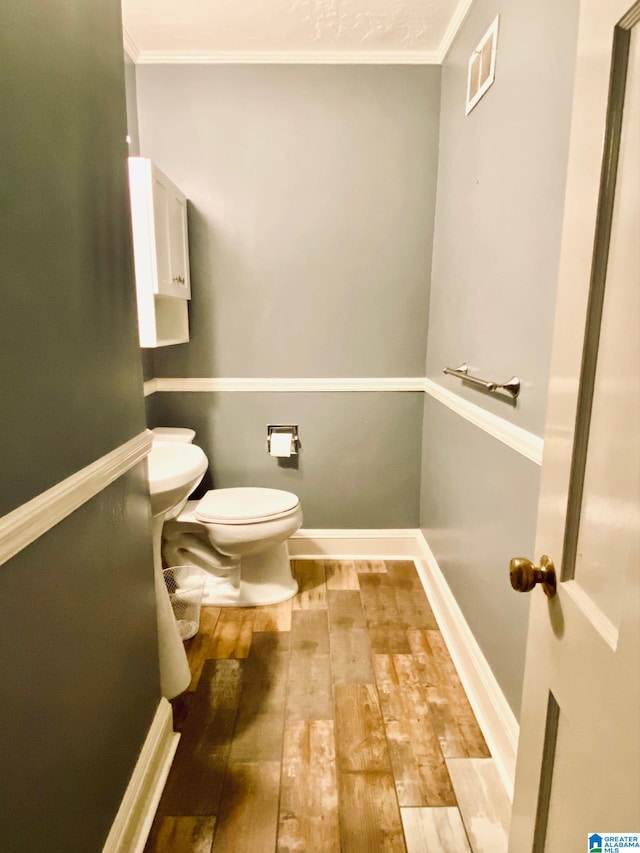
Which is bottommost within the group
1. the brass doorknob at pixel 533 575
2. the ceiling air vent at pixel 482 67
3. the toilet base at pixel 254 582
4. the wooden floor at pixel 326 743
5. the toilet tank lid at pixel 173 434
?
the wooden floor at pixel 326 743

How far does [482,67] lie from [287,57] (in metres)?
0.98

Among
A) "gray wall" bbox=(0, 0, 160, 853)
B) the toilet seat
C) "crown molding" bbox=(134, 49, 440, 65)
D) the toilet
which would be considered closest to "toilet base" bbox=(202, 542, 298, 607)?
the toilet

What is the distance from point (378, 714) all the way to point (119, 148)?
5.60ft

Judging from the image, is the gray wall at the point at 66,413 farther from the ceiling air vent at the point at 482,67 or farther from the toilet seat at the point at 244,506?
the ceiling air vent at the point at 482,67

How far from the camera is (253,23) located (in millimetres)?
2039

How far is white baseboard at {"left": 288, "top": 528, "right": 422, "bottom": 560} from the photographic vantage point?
8.79ft

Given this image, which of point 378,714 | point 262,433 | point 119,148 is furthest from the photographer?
point 262,433

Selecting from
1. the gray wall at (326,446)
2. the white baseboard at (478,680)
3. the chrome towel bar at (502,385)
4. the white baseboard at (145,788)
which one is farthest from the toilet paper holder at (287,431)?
the white baseboard at (145,788)

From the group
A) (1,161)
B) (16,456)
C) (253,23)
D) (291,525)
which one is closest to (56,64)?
(1,161)

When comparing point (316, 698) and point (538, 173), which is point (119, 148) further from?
point (316, 698)

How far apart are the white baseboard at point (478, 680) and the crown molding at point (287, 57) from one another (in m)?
2.18

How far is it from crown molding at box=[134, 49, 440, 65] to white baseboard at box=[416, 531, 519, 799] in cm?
218

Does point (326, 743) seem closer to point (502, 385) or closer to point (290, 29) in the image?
point (502, 385)

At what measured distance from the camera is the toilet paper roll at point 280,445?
2.51 m
